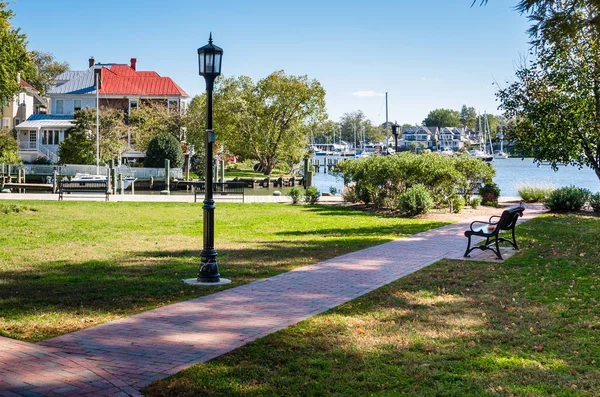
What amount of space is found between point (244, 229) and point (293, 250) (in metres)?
4.24

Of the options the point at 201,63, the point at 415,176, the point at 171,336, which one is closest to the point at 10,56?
the point at 415,176

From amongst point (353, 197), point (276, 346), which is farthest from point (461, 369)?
point (353, 197)

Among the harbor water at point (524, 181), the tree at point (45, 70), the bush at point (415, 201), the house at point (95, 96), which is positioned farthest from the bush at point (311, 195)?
the tree at point (45, 70)

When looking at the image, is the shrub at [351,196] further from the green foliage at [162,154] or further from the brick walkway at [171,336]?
the green foliage at [162,154]

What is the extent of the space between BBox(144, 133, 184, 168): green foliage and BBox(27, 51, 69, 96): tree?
4624cm

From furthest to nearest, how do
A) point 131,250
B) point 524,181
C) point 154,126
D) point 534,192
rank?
point 154,126
point 524,181
point 534,192
point 131,250

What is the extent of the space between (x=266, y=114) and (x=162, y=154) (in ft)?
42.6

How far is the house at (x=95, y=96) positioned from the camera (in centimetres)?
7031

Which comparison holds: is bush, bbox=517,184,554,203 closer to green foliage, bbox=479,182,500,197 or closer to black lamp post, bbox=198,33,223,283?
green foliage, bbox=479,182,500,197

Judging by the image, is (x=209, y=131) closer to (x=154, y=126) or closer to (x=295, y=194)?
(x=295, y=194)

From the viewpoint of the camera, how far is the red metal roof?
73125 millimetres

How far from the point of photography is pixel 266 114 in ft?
207

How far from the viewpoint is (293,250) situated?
45.3 ft

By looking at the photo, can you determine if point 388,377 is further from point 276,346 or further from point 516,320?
point 516,320
